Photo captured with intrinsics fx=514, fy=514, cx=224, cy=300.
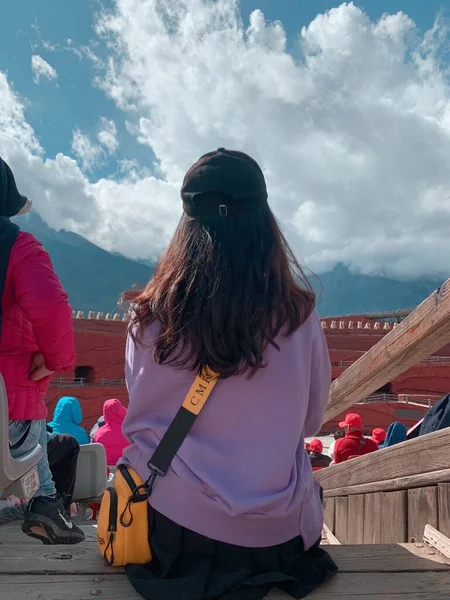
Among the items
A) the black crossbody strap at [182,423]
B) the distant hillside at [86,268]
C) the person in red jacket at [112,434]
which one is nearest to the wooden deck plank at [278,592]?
the black crossbody strap at [182,423]

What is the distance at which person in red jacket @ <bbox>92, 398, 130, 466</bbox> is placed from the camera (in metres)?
4.89

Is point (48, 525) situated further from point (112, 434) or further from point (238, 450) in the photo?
point (112, 434)

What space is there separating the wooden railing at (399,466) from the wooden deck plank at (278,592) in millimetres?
489

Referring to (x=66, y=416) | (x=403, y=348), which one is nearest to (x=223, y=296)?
(x=403, y=348)

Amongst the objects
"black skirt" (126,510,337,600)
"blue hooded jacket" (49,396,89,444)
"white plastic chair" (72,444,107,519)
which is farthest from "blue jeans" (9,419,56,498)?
"blue hooded jacket" (49,396,89,444)

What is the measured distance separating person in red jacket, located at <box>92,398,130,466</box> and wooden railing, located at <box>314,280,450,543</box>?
2623 mm

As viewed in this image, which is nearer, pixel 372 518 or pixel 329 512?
pixel 372 518

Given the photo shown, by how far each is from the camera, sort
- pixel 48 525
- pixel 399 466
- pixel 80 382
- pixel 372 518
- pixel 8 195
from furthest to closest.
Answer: pixel 80 382 < pixel 372 518 < pixel 399 466 < pixel 8 195 < pixel 48 525

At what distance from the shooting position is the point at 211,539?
1330mm

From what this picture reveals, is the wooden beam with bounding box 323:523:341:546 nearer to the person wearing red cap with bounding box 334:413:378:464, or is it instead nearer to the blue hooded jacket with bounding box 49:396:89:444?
the person wearing red cap with bounding box 334:413:378:464

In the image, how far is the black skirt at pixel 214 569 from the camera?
4.04ft

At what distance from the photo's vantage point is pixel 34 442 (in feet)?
6.65

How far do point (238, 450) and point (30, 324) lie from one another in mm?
1088

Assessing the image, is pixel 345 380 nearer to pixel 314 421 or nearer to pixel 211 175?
pixel 314 421
